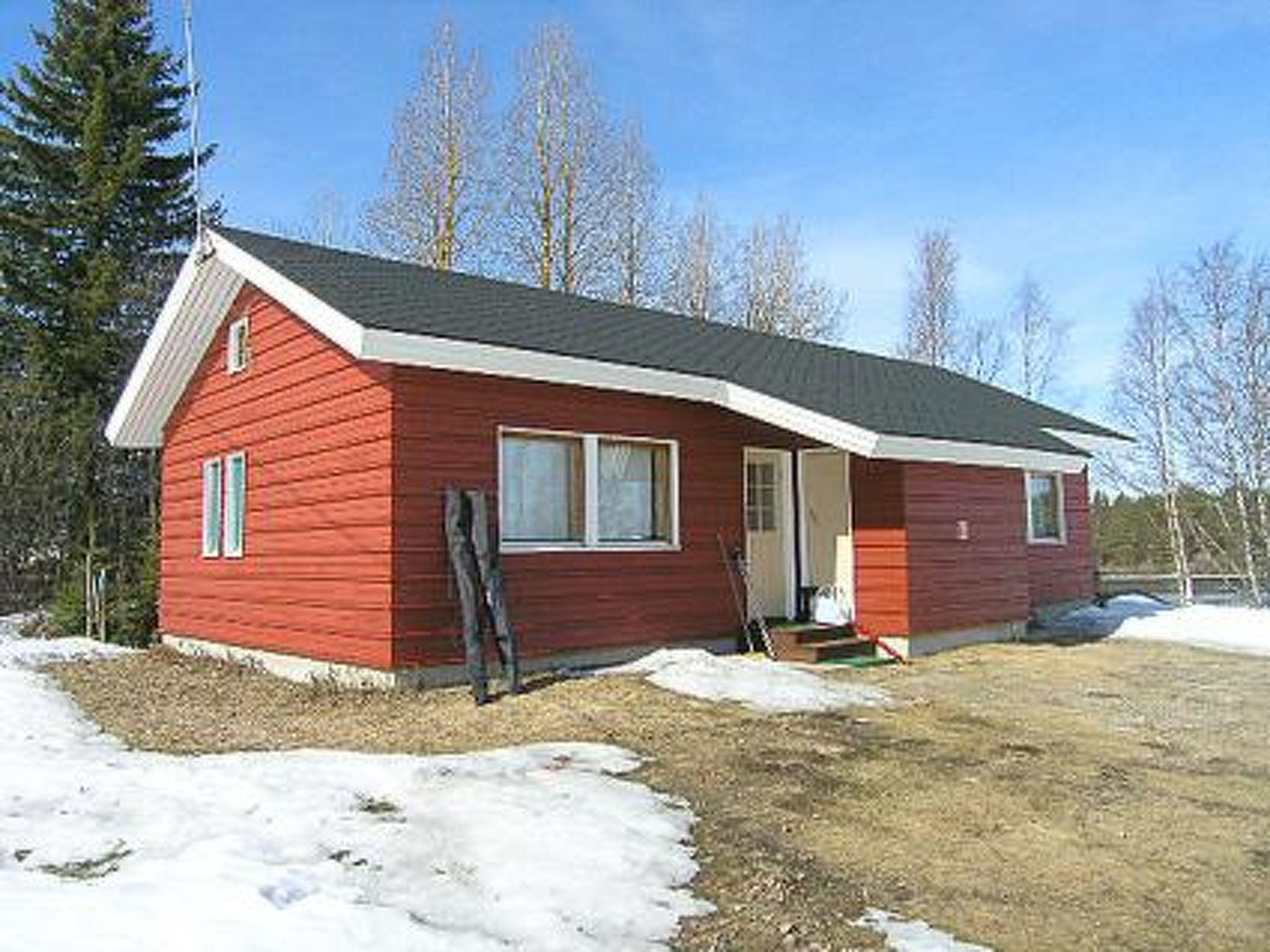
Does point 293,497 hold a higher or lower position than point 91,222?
lower

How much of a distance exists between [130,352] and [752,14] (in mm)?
16451

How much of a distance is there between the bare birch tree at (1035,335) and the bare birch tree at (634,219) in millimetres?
15996

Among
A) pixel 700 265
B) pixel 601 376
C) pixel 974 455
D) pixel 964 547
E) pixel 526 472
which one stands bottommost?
pixel 964 547

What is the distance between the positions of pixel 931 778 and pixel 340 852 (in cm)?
367

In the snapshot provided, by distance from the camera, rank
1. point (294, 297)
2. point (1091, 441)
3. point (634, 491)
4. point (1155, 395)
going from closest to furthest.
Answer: point (294, 297)
point (634, 491)
point (1091, 441)
point (1155, 395)

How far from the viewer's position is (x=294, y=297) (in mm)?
10211

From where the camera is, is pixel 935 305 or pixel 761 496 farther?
pixel 935 305

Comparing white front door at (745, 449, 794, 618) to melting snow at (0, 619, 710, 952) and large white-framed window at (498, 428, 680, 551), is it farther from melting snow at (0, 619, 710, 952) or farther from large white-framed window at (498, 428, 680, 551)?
melting snow at (0, 619, 710, 952)

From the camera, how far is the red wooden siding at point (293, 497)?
9797mm

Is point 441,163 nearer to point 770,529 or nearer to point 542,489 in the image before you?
point 770,529

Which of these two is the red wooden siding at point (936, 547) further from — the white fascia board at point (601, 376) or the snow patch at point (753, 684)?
the snow patch at point (753, 684)

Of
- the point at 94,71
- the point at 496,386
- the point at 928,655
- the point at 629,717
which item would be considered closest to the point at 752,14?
the point at 496,386

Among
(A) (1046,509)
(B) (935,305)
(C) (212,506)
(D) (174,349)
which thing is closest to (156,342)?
(D) (174,349)

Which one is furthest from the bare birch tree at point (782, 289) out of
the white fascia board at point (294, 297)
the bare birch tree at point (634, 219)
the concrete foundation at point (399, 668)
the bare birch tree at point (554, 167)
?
the white fascia board at point (294, 297)
